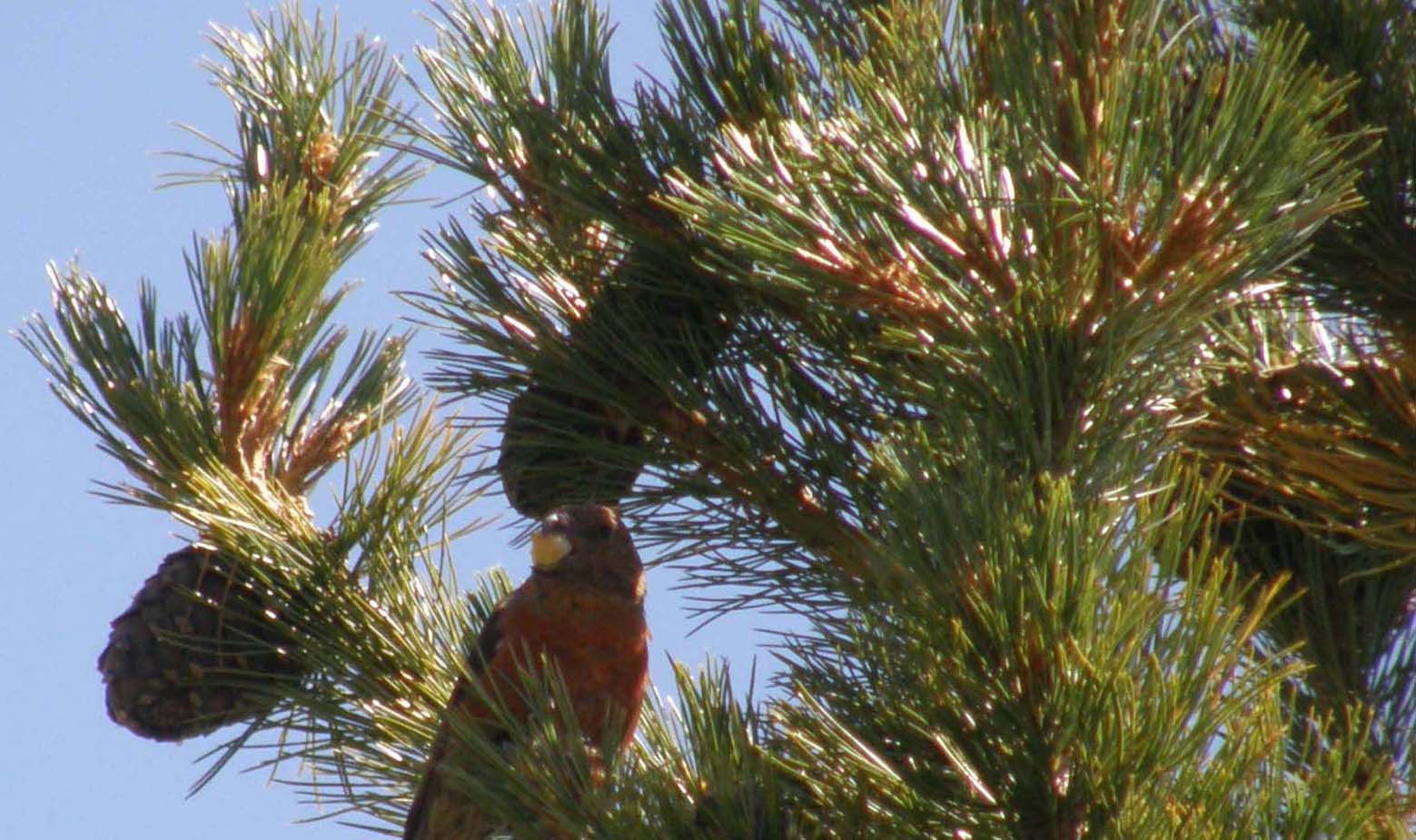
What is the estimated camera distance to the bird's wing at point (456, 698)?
1692 millimetres

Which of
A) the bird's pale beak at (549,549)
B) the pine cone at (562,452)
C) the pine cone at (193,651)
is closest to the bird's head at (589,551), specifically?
the bird's pale beak at (549,549)

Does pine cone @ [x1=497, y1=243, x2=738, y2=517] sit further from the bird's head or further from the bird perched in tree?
the bird's head

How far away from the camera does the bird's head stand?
235cm

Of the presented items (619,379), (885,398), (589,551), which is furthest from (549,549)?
(885,398)

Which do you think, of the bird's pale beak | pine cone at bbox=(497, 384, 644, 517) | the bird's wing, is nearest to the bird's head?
the bird's pale beak

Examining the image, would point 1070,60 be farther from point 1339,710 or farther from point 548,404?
point 1339,710

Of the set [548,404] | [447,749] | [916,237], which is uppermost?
[548,404]

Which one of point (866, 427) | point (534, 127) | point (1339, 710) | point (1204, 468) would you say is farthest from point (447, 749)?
point (1339, 710)

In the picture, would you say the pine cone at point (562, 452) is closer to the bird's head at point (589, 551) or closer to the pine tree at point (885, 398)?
the pine tree at point (885, 398)

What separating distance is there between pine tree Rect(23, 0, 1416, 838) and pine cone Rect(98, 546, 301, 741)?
0.02m

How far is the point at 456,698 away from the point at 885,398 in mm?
615

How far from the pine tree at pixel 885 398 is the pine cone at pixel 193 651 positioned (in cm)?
2

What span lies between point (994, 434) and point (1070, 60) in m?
0.33

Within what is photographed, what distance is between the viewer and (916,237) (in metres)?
1.28
